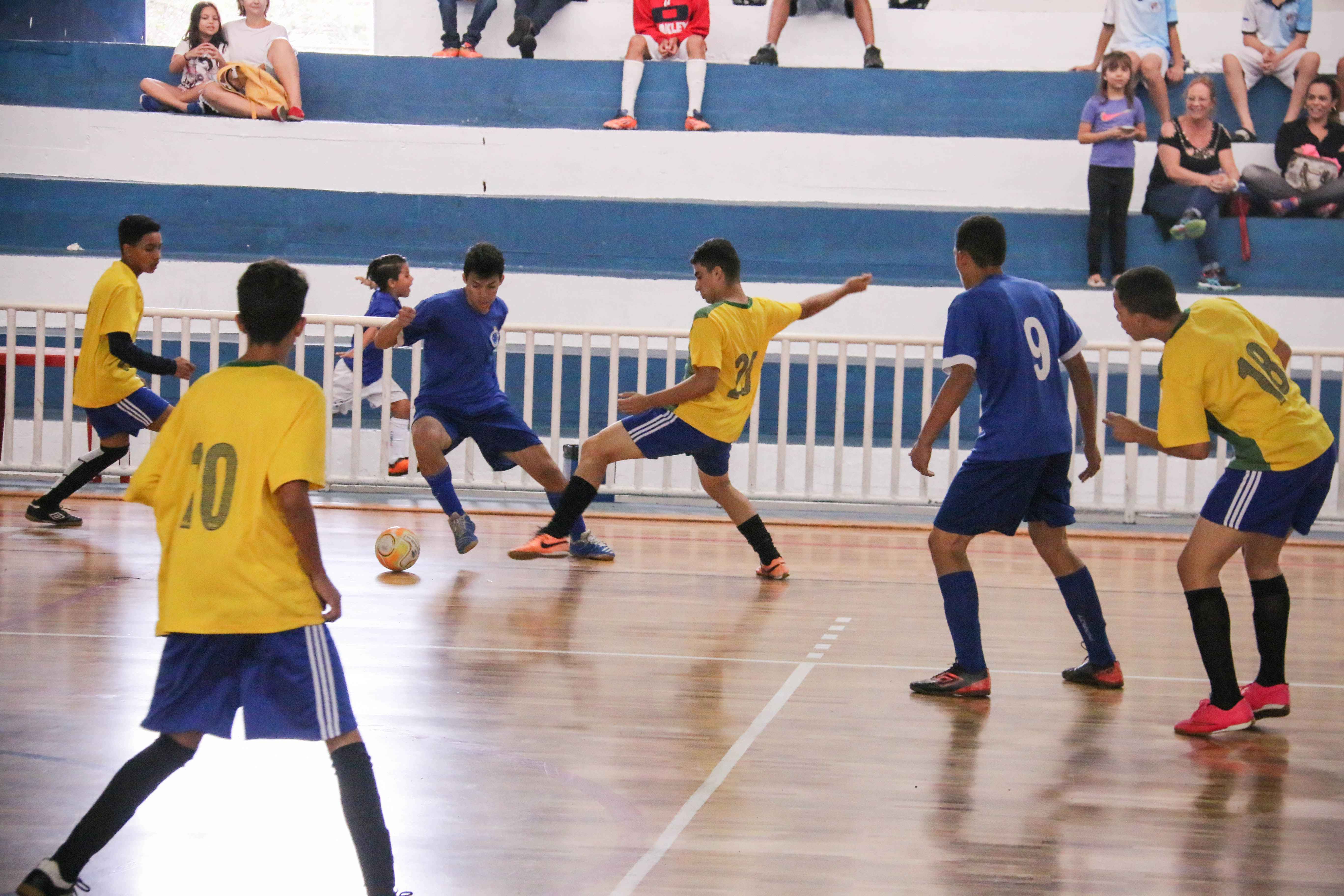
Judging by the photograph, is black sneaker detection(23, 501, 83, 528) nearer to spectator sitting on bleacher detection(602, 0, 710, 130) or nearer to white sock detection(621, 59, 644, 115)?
spectator sitting on bleacher detection(602, 0, 710, 130)

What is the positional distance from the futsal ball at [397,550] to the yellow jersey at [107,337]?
1706 millimetres

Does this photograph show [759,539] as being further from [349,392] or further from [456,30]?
[456,30]

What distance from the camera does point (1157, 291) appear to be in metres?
3.80

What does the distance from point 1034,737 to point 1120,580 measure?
3127 millimetres

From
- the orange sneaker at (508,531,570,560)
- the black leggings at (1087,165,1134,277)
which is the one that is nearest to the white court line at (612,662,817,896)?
the orange sneaker at (508,531,570,560)

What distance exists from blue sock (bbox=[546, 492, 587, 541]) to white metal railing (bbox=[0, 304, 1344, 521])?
1703 millimetres

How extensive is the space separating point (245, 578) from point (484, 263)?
4088 mm

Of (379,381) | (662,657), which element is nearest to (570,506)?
(662,657)

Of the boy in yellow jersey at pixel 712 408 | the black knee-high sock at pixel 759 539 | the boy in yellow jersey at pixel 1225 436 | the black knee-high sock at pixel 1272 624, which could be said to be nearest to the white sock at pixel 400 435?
the boy in yellow jersey at pixel 712 408

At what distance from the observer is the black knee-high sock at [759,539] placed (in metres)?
6.38

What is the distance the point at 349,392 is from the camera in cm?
1002

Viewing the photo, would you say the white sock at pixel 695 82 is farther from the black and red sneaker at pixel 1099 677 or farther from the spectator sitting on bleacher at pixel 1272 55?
the black and red sneaker at pixel 1099 677

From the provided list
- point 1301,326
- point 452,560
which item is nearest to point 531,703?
point 452,560

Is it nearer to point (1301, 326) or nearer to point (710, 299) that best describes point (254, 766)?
point (710, 299)
